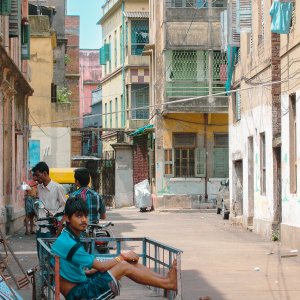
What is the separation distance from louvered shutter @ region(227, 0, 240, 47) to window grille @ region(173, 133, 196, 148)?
1347 cm

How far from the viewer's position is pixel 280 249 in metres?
21.5

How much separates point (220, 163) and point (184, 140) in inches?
79.0

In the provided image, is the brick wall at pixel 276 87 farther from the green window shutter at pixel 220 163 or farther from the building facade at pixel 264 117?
the green window shutter at pixel 220 163

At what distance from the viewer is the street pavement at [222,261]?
46.4 ft

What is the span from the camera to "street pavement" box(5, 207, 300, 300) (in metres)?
14.1

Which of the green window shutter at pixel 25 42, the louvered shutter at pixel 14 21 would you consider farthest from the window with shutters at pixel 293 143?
the green window shutter at pixel 25 42

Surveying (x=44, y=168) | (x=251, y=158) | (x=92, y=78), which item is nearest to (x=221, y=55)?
(x=251, y=158)

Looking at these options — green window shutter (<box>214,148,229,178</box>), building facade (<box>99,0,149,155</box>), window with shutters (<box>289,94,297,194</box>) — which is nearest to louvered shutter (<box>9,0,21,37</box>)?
window with shutters (<box>289,94,297,194</box>)

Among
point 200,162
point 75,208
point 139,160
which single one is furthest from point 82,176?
point 139,160

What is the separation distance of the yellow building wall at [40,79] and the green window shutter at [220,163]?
7868 mm

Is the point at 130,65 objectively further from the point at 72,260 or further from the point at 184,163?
the point at 72,260

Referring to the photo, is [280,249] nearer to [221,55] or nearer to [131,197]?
[221,55]

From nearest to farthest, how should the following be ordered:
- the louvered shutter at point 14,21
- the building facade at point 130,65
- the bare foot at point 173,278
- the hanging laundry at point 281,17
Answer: the bare foot at point 173,278
the hanging laundry at point 281,17
the louvered shutter at point 14,21
the building facade at point 130,65

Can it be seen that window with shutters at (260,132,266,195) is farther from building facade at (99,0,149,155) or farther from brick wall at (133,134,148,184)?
building facade at (99,0,149,155)
